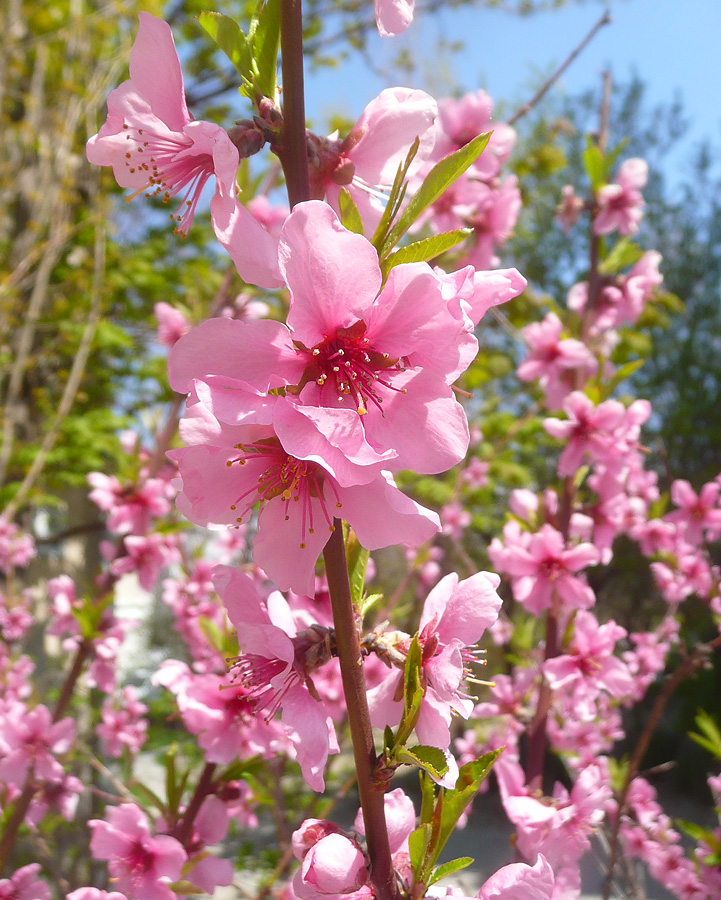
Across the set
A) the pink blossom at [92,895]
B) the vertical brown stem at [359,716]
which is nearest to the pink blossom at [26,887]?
the pink blossom at [92,895]

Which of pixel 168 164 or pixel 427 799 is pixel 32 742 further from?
pixel 168 164

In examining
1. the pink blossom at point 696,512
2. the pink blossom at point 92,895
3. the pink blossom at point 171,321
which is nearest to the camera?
the pink blossom at point 92,895

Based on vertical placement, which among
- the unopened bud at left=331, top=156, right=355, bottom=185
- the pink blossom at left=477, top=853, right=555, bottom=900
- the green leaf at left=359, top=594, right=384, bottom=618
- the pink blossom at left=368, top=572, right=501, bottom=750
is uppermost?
the unopened bud at left=331, top=156, right=355, bottom=185

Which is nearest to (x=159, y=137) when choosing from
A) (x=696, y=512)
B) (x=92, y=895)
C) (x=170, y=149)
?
(x=170, y=149)

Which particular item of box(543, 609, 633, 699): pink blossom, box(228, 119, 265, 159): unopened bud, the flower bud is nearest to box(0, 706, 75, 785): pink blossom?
the flower bud

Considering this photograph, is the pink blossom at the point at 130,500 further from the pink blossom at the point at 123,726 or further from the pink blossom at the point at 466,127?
the pink blossom at the point at 123,726

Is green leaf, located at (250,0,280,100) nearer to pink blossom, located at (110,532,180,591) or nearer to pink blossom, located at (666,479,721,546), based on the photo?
pink blossom, located at (110,532,180,591)

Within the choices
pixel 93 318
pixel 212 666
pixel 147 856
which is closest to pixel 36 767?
pixel 212 666
